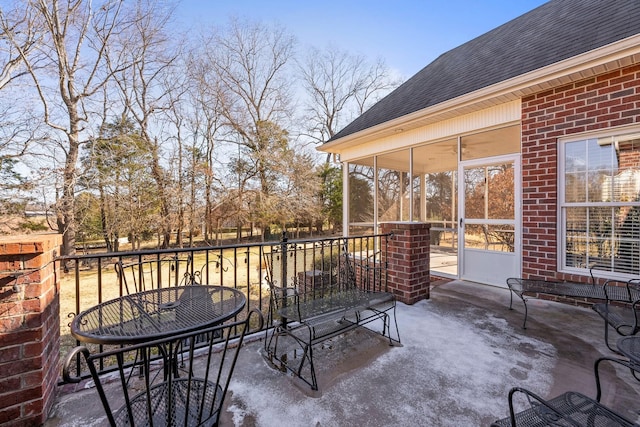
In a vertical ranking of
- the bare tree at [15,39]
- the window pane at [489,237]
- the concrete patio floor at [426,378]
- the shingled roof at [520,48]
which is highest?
the bare tree at [15,39]

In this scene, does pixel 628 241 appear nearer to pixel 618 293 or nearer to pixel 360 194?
pixel 618 293

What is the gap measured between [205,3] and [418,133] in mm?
9714

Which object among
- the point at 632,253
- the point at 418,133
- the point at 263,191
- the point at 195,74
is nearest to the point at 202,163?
the point at 263,191

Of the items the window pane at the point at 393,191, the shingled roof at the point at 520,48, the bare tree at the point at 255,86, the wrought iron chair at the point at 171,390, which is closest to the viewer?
the wrought iron chair at the point at 171,390

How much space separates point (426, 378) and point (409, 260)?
1608 millimetres

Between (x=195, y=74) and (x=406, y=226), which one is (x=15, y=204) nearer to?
(x=195, y=74)

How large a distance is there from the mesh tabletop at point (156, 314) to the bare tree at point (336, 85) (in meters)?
18.1

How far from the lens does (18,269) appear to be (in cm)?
152

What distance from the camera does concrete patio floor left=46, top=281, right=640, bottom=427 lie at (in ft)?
5.53

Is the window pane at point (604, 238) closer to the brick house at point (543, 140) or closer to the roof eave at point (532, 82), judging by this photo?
the brick house at point (543, 140)

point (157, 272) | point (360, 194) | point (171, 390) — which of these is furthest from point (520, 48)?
point (171, 390)

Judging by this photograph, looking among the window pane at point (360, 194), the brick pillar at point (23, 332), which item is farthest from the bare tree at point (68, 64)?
the brick pillar at point (23, 332)

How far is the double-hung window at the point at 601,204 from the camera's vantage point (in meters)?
3.25

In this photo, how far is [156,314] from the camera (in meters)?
1.68
